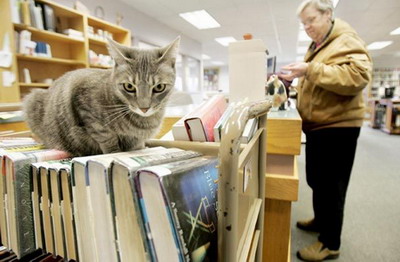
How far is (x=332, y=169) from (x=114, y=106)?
121cm

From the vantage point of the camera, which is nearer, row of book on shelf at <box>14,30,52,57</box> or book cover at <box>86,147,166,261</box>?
book cover at <box>86,147,166,261</box>

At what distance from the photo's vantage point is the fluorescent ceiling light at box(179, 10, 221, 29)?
16.5 ft

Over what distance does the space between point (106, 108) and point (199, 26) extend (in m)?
5.95

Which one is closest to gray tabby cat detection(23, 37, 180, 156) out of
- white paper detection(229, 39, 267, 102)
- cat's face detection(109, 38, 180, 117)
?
cat's face detection(109, 38, 180, 117)

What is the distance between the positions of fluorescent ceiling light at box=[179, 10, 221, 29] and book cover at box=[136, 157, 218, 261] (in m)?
5.11

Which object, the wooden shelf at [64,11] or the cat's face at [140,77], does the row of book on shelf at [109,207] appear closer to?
the cat's face at [140,77]

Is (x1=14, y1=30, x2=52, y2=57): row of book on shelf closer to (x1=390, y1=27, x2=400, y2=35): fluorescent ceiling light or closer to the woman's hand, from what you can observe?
the woman's hand

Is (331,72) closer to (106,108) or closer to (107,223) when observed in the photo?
(106,108)

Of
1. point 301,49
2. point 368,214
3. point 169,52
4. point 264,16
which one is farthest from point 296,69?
point 301,49

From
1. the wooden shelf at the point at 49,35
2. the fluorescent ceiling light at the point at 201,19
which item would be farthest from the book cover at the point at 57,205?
the fluorescent ceiling light at the point at 201,19

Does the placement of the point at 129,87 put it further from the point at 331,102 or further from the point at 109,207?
the point at 331,102

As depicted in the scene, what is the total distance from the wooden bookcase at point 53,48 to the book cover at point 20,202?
8.66ft

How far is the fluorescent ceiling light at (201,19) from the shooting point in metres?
5.03

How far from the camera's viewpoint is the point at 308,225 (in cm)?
182
